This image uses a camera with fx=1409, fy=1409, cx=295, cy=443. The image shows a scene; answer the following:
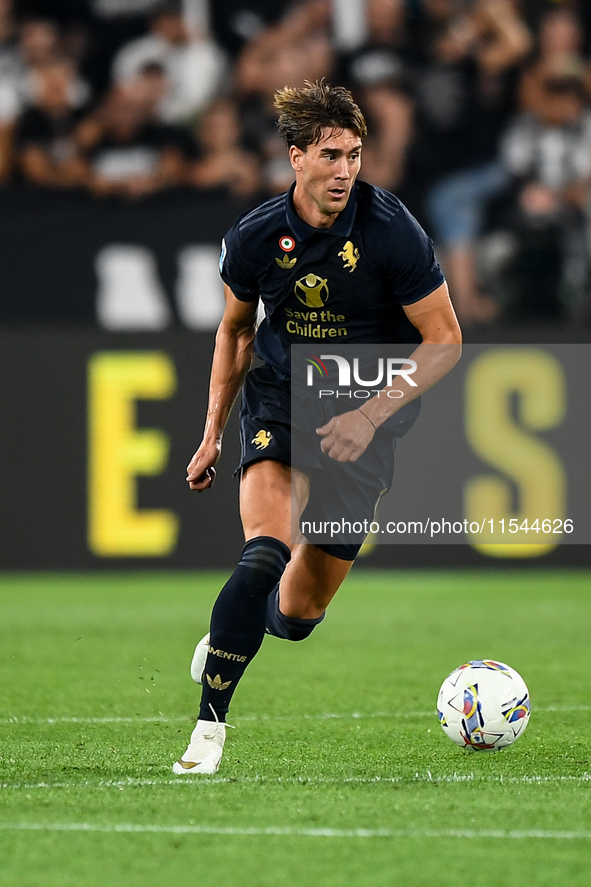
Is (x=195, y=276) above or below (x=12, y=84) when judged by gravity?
below

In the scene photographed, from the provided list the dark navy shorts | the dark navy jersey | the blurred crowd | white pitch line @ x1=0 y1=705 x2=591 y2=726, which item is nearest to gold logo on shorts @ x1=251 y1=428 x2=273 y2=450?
the dark navy shorts

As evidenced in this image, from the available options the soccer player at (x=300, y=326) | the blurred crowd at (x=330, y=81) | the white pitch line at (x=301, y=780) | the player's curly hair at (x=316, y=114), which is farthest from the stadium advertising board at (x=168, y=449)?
the white pitch line at (x=301, y=780)

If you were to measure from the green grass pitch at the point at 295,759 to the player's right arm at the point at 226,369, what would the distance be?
102 cm

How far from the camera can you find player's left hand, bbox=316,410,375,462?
15.2 ft

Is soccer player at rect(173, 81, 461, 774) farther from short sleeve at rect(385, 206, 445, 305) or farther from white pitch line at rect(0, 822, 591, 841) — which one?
white pitch line at rect(0, 822, 591, 841)

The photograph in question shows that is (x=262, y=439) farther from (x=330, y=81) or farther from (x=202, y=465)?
(x=330, y=81)

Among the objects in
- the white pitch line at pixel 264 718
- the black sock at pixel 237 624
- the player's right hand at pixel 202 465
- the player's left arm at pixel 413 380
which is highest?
the player's left arm at pixel 413 380

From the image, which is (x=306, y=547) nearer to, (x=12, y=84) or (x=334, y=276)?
(x=334, y=276)

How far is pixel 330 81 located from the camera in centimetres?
1100

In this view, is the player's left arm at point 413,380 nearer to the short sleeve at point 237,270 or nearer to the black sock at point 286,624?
the short sleeve at point 237,270

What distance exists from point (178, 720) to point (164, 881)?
2445 mm

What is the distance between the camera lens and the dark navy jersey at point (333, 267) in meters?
4.74

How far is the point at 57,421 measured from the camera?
33.6ft

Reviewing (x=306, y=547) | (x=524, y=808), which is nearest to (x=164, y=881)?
(x=524, y=808)
